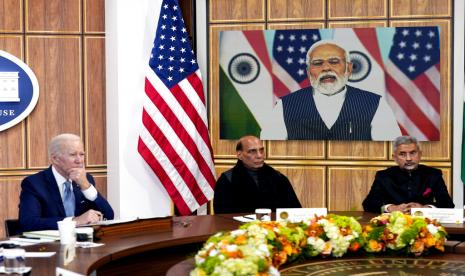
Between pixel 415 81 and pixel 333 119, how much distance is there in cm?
75

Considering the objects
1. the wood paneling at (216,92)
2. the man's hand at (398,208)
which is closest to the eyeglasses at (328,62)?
the wood paneling at (216,92)

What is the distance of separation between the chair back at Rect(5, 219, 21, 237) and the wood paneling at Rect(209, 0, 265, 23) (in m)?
3.21

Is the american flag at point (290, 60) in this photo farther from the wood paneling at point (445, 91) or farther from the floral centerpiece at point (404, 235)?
the floral centerpiece at point (404, 235)

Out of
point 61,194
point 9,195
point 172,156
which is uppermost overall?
point 172,156

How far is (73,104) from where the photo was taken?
7.20 metres

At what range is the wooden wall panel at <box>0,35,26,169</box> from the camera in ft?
23.2

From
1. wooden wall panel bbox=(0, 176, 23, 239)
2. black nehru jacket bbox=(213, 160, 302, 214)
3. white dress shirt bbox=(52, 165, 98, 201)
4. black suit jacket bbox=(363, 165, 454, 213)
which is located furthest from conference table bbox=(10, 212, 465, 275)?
wooden wall panel bbox=(0, 176, 23, 239)

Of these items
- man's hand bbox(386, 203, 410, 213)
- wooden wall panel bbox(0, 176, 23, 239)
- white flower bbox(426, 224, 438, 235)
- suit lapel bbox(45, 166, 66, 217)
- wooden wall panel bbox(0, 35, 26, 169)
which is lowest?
wooden wall panel bbox(0, 176, 23, 239)

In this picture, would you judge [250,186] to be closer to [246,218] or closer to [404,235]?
[246,218]

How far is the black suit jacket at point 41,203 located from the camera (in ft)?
15.2

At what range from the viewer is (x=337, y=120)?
715cm

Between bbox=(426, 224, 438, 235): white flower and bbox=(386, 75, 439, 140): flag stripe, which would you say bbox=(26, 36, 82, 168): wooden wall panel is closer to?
bbox=(386, 75, 439, 140): flag stripe

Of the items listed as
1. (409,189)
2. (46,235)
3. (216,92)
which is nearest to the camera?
(46,235)

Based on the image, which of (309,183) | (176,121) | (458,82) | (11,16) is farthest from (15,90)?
(458,82)
